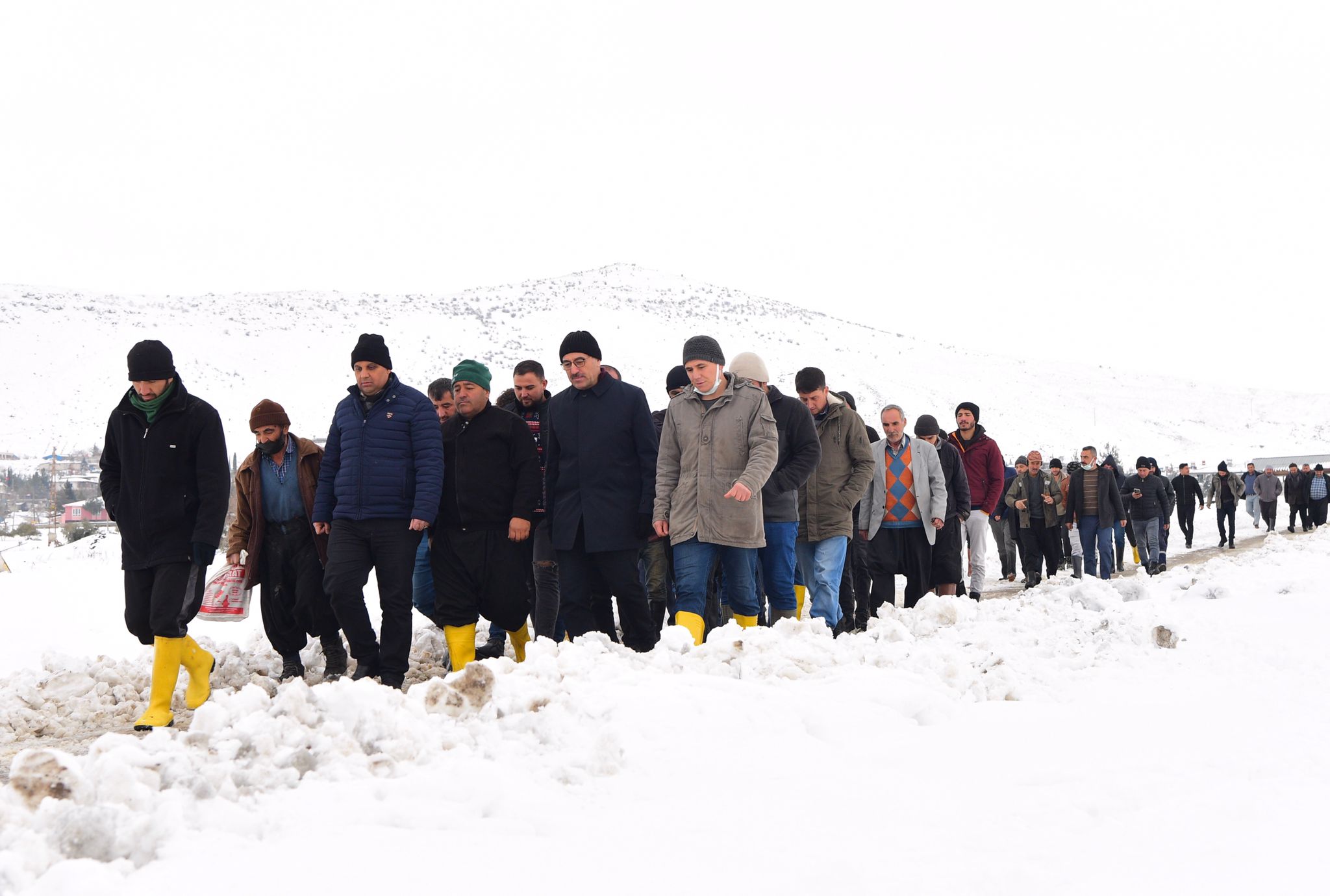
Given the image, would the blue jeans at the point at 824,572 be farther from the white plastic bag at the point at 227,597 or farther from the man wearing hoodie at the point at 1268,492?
the man wearing hoodie at the point at 1268,492

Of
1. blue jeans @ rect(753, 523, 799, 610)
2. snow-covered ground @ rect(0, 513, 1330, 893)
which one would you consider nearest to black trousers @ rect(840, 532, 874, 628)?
blue jeans @ rect(753, 523, 799, 610)

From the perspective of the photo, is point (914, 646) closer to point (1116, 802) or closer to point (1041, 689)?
point (1041, 689)

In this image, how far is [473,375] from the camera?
627 cm

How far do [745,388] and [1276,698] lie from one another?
3.04 m

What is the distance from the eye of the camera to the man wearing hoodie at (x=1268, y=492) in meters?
23.9

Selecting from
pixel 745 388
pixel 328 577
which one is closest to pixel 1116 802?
pixel 745 388

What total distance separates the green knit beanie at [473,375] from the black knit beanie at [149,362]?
5.11ft

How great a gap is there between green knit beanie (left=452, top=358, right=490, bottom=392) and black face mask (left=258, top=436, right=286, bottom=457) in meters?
1.17

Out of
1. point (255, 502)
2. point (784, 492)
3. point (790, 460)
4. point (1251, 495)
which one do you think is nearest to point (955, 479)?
point (790, 460)

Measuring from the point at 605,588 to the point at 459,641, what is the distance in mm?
890

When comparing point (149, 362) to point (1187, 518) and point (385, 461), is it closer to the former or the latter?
point (385, 461)

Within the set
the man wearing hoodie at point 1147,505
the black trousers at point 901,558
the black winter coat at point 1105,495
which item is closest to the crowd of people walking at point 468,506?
the black trousers at point 901,558

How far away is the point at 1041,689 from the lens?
181 inches

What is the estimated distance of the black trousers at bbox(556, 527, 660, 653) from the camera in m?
6.00
